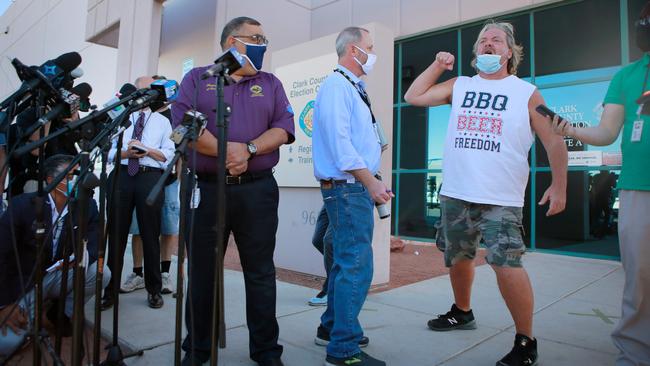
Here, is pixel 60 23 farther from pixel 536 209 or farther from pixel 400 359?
pixel 400 359

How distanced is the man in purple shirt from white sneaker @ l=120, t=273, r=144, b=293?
204 cm

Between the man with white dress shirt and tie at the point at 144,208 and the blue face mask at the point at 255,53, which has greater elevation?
the blue face mask at the point at 255,53

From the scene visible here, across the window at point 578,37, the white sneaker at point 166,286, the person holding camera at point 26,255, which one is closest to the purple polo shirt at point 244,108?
the person holding camera at point 26,255

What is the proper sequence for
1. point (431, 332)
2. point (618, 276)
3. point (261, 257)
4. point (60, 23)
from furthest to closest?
point (60, 23) < point (618, 276) < point (431, 332) < point (261, 257)

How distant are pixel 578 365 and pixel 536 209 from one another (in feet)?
18.6

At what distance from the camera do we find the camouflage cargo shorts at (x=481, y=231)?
8.27ft

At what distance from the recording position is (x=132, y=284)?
4223 millimetres

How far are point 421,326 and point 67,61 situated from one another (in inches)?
115

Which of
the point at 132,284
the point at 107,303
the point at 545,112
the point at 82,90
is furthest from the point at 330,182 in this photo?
the point at 132,284

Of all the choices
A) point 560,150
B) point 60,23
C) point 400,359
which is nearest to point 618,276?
point 560,150

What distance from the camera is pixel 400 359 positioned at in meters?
2.67

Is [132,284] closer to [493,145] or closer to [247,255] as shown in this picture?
[247,255]

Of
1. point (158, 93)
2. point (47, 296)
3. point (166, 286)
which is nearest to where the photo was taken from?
point (158, 93)

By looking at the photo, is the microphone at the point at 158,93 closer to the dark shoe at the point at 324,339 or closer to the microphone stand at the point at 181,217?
the microphone stand at the point at 181,217
